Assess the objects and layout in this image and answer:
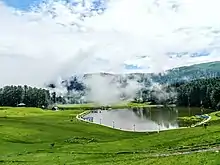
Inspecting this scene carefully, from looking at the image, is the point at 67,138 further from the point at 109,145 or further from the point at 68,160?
the point at 68,160

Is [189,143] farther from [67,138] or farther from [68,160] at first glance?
[67,138]

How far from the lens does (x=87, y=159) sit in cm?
4288

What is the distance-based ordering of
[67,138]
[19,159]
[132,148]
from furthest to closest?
[67,138] < [132,148] < [19,159]

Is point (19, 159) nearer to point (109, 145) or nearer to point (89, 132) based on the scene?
point (109, 145)

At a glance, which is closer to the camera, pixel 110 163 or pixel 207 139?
pixel 110 163

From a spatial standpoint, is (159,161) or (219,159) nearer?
(219,159)

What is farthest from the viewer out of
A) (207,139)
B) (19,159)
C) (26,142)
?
(26,142)

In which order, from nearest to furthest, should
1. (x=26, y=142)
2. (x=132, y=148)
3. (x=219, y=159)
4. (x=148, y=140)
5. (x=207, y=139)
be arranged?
(x=219, y=159) → (x=207, y=139) → (x=132, y=148) → (x=148, y=140) → (x=26, y=142)

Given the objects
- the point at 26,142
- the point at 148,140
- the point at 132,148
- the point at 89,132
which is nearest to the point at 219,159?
the point at 132,148

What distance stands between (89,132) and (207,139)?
41.6m

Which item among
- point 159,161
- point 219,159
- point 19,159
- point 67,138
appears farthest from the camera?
point 67,138

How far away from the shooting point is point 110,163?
37844 millimetres

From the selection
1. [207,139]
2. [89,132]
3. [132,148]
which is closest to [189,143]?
[207,139]

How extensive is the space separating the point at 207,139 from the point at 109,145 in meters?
Answer: 14.6
